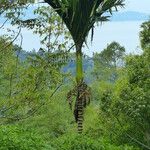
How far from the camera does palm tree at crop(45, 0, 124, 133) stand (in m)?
14.7

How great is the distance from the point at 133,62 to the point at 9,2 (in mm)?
7152

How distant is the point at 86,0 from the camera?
14719 millimetres

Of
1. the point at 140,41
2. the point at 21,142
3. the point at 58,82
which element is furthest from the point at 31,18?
the point at 140,41

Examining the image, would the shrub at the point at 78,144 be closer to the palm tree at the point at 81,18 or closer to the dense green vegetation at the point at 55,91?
the dense green vegetation at the point at 55,91

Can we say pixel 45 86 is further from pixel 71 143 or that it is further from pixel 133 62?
pixel 133 62

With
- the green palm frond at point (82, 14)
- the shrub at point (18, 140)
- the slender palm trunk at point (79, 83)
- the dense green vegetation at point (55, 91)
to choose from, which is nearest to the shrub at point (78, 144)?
the dense green vegetation at point (55, 91)

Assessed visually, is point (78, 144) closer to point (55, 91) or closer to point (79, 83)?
point (79, 83)

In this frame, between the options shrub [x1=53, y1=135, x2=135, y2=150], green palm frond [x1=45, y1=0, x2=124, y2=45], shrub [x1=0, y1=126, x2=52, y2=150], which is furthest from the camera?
green palm frond [x1=45, y1=0, x2=124, y2=45]

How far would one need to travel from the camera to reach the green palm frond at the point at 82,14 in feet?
48.1

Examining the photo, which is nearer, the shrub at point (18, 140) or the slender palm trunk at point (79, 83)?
the shrub at point (18, 140)

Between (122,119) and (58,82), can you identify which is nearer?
(58,82)

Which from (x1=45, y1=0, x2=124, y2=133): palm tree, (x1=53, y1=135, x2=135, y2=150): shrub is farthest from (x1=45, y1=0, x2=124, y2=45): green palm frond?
(x1=53, y1=135, x2=135, y2=150): shrub

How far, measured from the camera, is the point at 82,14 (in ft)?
48.5

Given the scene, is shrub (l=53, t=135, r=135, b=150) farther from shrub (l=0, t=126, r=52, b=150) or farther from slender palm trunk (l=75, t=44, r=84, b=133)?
slender palm trunk (l=75, t=44, r=84, b=133)
